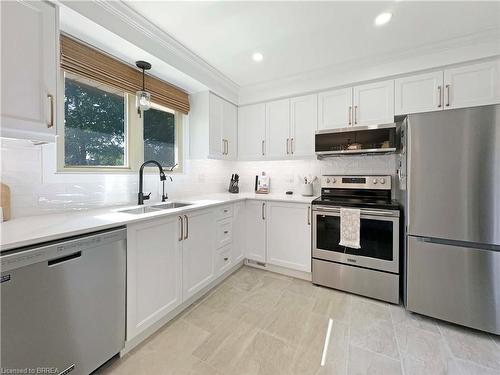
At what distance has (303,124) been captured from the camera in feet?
9.17

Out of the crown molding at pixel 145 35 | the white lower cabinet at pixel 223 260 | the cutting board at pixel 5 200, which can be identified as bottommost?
the white lower cabinet at pixel 223 260

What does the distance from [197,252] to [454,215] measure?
2187 millimetres

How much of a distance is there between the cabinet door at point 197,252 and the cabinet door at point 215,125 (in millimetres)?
982

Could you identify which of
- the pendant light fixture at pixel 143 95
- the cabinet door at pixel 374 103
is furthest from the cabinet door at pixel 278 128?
the pendant light fixture at pixel 143 95

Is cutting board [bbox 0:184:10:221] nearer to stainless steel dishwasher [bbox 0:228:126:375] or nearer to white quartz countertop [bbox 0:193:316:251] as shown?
white quartz countertop [bbox 0:193:316:251]

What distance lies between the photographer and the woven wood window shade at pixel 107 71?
5.20 feet

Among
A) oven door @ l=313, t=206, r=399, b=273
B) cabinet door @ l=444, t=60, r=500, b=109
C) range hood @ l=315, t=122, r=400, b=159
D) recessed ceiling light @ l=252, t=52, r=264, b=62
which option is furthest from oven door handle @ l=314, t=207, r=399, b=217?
recessed ceiling light @ l=252, t=52, r=264, b=62

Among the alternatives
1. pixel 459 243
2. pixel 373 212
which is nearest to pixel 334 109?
pixel 373 212

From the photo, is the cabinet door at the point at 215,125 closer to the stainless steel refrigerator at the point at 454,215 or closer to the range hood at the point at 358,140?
the range hood at the point at 358,140

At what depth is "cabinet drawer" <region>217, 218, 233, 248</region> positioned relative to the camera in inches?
91.4

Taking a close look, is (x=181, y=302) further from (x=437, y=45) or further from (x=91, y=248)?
(x=437, y=45)

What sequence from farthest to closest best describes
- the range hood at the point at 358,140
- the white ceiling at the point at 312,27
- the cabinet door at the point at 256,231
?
1. the cabinet door at the point at 256,231
2. the range hood at the point at 358,140
3. the white ceiling at the point at 312,27

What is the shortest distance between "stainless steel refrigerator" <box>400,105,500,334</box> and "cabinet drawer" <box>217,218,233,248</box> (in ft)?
5.75

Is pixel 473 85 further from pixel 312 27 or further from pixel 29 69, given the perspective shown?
pixel 29 69
